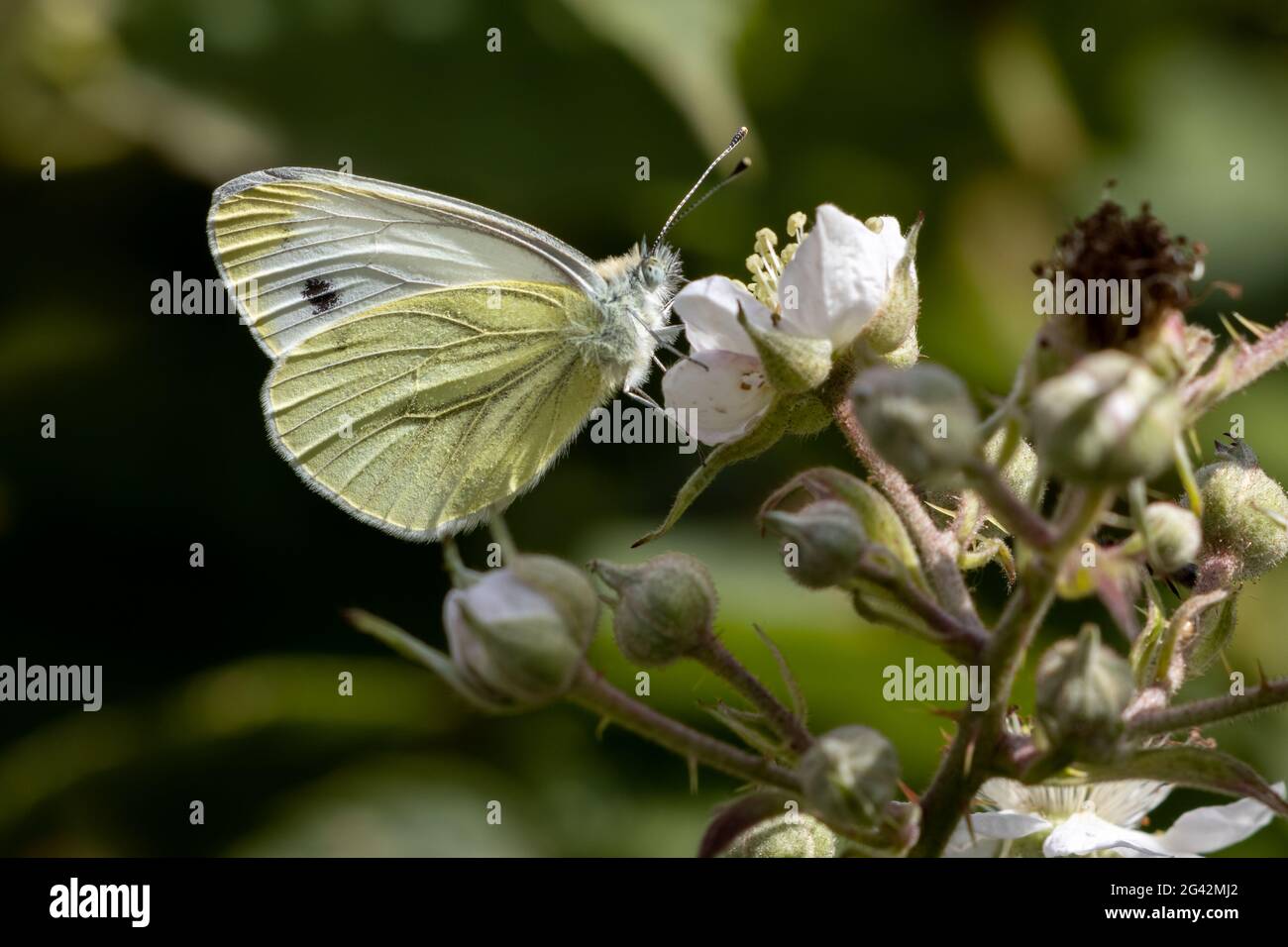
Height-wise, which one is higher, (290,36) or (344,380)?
(290,36)

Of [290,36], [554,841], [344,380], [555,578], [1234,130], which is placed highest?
[290,36]

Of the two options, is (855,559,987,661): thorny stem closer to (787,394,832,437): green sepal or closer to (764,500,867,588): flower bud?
(764,500,867,588): flower bud

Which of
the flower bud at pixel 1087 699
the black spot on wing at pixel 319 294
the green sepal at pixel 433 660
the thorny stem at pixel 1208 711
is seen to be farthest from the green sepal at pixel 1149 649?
the black spot on wing at pixel 319 294

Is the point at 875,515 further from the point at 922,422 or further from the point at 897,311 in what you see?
the point at 897,311

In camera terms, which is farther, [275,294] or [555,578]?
[275,294]

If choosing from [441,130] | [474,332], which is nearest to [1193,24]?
[441,130]

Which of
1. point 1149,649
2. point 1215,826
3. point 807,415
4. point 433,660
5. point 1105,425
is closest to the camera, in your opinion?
point 1105,425

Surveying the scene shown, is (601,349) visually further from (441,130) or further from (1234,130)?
(1234,130)

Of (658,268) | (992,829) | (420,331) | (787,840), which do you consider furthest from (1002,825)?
(420,331)
